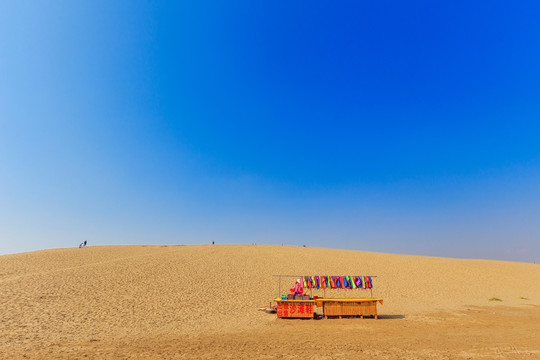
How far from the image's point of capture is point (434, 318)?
19.9m

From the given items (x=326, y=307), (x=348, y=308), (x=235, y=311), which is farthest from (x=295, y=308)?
(x=235, y=311)

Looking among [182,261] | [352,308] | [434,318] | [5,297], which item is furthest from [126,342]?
[182,261]

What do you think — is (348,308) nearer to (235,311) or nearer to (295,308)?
(295,308)

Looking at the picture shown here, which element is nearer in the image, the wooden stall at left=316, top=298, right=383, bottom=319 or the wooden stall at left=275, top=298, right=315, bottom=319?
the wooden stall at left=275, top=298, right=315, bottom=319

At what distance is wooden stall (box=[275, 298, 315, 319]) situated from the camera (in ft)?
64.5

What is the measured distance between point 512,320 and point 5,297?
37.9 meters

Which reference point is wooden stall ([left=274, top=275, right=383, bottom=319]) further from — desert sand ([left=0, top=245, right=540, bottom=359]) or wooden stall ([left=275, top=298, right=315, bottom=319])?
desert sand ([left=0, top=245, right=540, bottom=359])

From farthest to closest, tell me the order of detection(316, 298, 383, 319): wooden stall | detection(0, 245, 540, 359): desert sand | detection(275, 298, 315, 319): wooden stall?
detection(316, 298, 383, 319): wooden stall < detection(275, 298, 315, 319): wooden stall < detection(0, 245, 540, 359): desert sand

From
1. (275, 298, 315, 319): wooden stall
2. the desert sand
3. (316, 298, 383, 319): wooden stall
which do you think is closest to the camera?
the desert sand

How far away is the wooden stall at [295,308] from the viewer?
19672mm

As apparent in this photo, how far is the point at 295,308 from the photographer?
64.9ft

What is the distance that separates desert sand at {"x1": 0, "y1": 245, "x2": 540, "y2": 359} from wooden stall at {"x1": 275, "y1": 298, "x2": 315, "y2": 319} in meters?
0.72

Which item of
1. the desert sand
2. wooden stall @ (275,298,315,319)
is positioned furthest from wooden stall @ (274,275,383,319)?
the desert sand

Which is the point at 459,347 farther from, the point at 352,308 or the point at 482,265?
the point at 482,265
